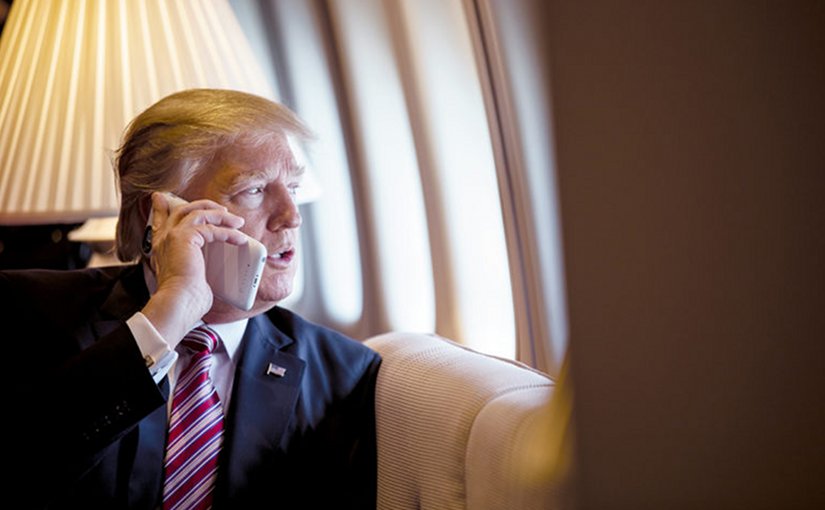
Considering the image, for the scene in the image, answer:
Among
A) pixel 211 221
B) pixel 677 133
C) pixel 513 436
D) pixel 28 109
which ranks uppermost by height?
pixel 28 109

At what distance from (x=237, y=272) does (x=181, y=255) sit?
0.10 metres

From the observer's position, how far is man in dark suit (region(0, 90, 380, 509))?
1636 mm

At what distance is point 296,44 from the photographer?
3.31m

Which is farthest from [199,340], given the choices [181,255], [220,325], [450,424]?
[450,424]

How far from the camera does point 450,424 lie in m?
1.62

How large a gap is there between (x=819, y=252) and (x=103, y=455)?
59.0 inches

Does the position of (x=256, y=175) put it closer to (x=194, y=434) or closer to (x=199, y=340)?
(x=199, y=340)

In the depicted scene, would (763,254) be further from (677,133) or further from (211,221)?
(211,221)

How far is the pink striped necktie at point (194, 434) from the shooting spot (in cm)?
167

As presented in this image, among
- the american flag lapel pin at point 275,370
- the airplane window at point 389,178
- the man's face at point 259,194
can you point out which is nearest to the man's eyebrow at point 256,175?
the man's face at point 259,194

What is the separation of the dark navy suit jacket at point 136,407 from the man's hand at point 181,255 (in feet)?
0.24

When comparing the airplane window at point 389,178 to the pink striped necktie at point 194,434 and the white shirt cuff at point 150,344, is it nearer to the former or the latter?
the pink striped necktie at point 194,434

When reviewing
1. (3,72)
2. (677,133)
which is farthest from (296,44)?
(677,133)

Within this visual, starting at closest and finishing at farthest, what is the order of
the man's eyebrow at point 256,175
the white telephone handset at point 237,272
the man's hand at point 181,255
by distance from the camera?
1. the man's hand at point 181,255
2. the white telephone handset at point 237,272
3. the man's eyebrow at point 256,175
